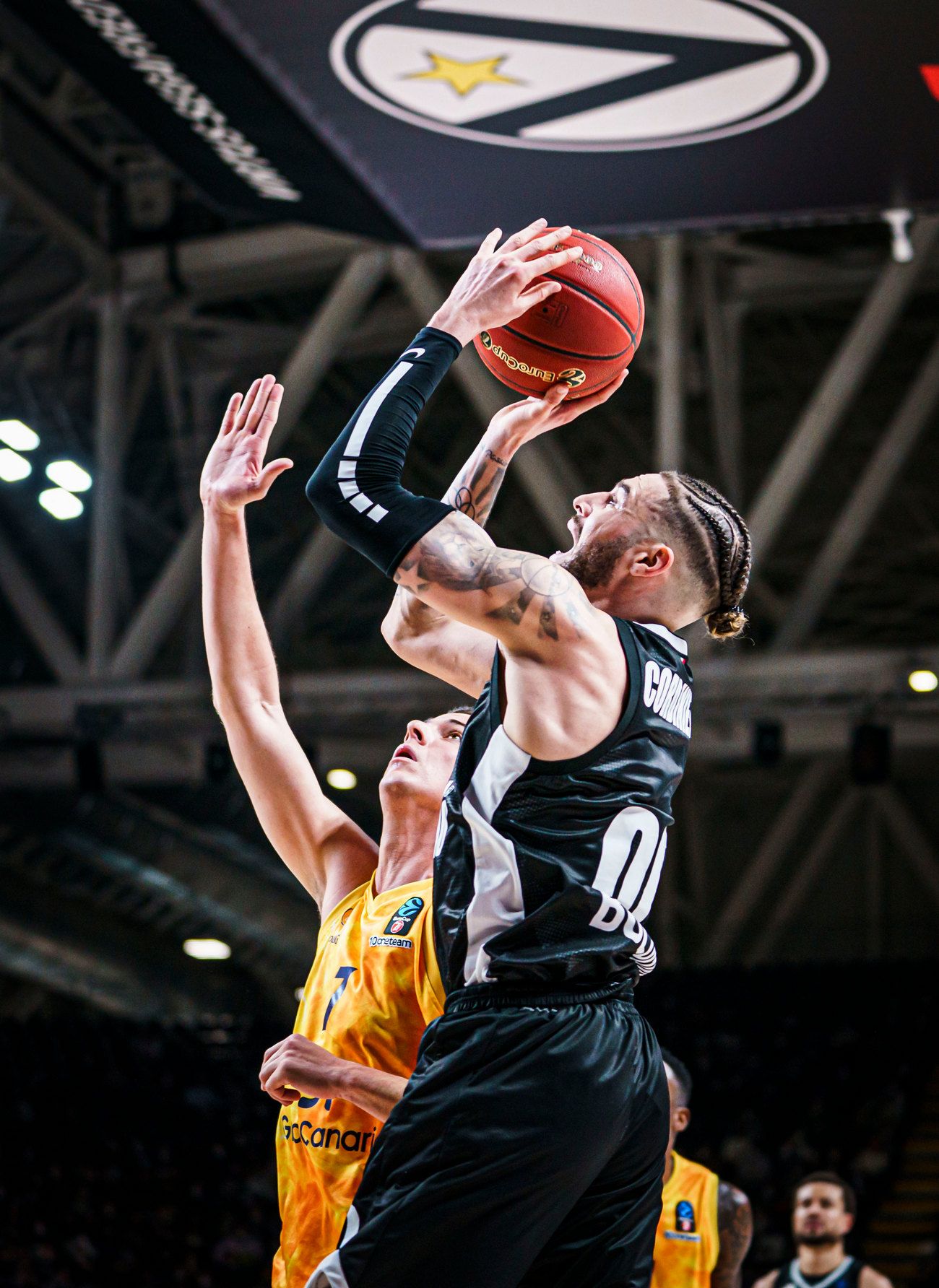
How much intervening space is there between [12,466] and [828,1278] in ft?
30.2

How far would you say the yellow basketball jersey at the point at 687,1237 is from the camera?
5.71 metres

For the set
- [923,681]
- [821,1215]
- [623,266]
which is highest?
[923,681]

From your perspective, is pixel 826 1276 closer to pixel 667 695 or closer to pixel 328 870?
pixel 328 870

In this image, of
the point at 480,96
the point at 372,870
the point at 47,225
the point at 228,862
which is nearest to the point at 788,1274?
the point at 372,870

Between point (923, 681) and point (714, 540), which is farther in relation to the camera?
point (923, 681)

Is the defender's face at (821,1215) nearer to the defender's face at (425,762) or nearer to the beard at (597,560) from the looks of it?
the defender's face at (425,762)

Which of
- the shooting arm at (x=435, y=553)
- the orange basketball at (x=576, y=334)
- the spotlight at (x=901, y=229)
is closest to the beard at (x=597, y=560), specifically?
the shooting arm at (x=435, y=553)

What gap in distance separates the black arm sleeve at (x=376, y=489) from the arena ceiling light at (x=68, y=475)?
1062cm

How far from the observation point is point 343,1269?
96.6 inches

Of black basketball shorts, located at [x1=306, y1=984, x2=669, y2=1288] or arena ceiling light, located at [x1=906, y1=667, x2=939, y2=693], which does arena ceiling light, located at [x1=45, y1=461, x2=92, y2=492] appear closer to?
arena ceiling light, located at [x1=906, y1=667, x2=939, y2=693]

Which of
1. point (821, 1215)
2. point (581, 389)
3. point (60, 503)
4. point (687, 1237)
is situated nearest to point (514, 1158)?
point (581, 389)

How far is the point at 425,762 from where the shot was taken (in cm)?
383

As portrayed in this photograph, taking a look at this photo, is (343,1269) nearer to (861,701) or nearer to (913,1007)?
(861,701)

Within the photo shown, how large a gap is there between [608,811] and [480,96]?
436 centimetres
